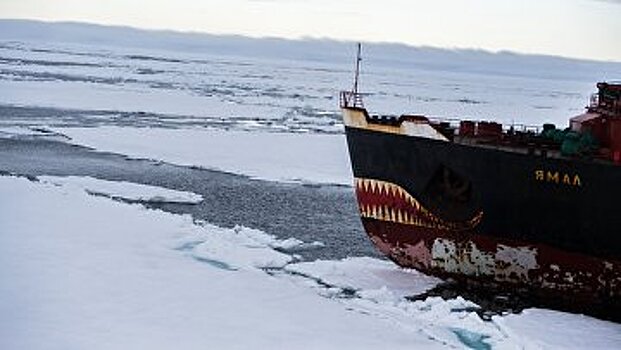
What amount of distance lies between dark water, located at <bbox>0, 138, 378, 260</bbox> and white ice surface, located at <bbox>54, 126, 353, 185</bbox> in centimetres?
69

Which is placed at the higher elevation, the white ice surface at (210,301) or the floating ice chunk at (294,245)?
the white ice surface at (210,301)

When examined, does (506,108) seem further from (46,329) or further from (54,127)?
(46,329)

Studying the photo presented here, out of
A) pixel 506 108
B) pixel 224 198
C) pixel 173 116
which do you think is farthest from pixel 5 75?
pixel 224 198

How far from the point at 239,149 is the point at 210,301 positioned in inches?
486

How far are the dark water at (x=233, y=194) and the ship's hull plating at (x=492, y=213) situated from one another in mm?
1186

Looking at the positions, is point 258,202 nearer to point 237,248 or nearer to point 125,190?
point 125,190

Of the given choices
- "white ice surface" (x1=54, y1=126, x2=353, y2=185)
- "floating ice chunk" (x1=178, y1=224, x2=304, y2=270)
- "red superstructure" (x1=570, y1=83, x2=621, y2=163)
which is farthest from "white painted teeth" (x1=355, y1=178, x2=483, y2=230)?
"white ice surface" (x1=54, y1=126, x2=353, y2=185)

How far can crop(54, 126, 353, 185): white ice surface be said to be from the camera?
17125 millimetres

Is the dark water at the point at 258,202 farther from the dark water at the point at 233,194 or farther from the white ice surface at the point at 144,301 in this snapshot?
the white ice surface at the point at 144,301

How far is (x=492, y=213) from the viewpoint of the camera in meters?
8.99

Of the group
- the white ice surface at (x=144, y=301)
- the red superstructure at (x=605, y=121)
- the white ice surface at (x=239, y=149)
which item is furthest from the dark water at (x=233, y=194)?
the red superstructure at (x=605, y=121)

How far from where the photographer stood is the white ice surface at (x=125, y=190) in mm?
13242

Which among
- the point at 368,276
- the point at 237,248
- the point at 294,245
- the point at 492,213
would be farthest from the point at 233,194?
the point at 492,213

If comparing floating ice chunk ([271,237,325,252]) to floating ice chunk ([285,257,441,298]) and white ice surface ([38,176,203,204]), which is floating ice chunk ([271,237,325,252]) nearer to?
floating ice chunk ([285,257,441,298])
